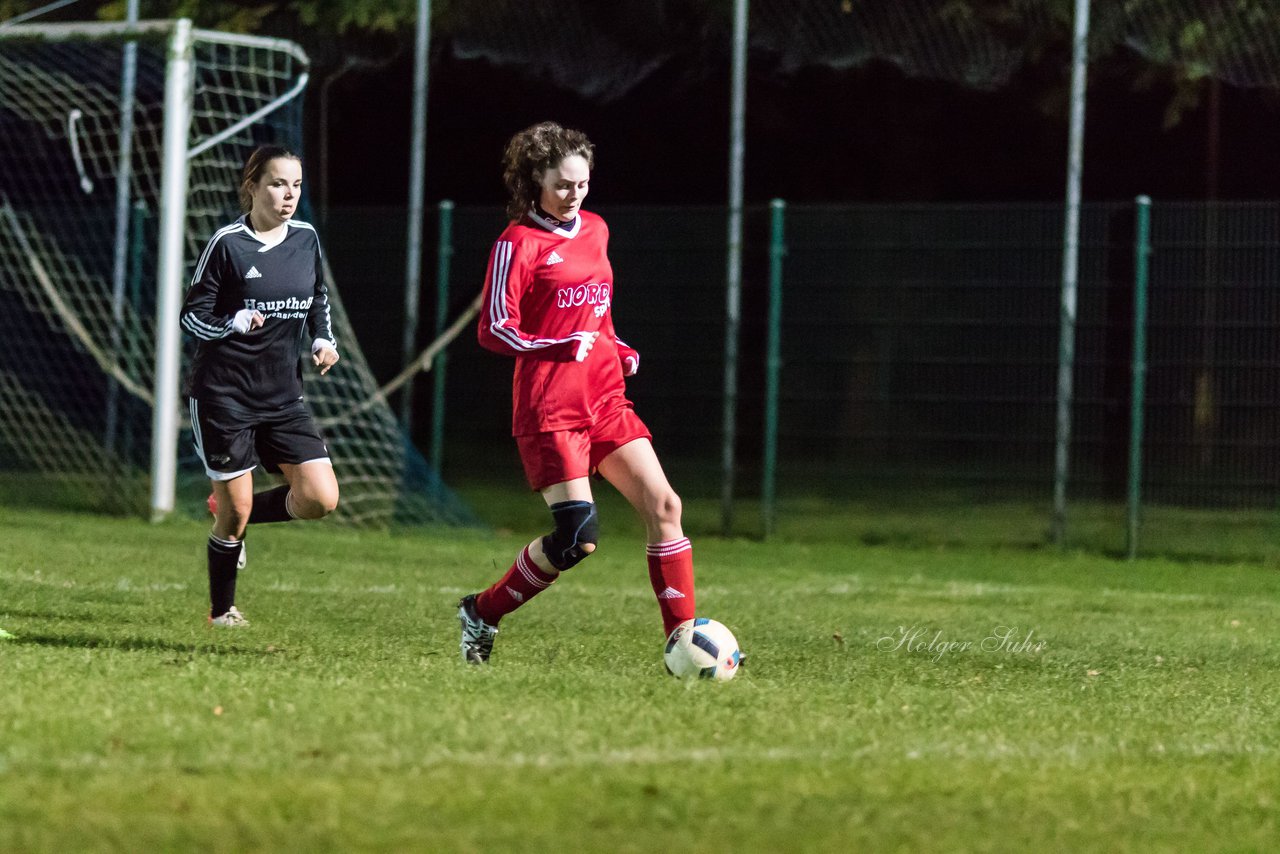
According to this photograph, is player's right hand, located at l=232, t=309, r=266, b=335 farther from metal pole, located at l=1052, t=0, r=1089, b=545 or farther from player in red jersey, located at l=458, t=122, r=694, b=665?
metal pole, located at l=1052, t=0, r=1089, b=545

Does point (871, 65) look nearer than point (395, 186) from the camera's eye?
Yes

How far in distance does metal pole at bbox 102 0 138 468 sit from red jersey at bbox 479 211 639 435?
8915 mm

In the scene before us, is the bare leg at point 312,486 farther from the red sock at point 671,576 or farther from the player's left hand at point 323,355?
the red sock at point 671,576

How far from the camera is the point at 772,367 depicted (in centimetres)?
1418

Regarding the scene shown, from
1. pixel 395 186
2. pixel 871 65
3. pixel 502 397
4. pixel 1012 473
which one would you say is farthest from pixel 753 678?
pixel 395 186

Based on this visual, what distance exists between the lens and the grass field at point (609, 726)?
163 inches

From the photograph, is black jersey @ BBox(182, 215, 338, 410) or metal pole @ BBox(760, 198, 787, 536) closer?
black jersey @ BBox(182, 215, 338, 410)

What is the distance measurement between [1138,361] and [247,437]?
7451 millimetres

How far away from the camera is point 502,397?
14914 millimetres

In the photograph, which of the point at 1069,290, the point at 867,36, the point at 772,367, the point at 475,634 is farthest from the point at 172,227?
the point at 475,634

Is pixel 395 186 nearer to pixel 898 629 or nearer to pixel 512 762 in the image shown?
pixel 898 629

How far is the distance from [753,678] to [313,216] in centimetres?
930

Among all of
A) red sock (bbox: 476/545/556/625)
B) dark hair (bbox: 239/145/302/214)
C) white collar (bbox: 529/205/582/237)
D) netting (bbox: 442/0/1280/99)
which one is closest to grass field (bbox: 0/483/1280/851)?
red sock (bbox: 476/545/556/625)

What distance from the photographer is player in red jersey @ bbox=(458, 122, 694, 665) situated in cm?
660
